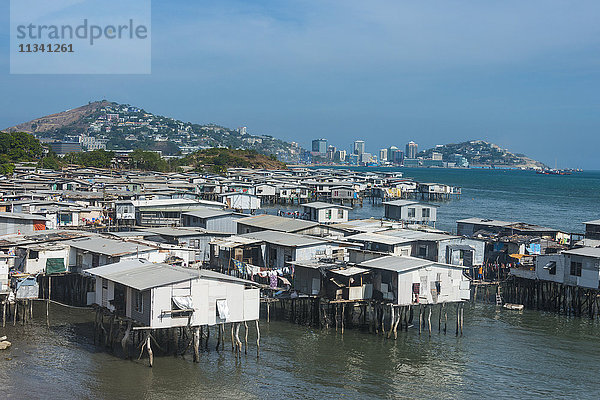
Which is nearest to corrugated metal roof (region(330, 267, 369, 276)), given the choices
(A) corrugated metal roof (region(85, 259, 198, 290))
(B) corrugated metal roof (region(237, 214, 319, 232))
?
(A) corrugated metal roof (region(85, 259, 198, 290))

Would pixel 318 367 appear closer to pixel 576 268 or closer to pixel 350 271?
pixel 350 271

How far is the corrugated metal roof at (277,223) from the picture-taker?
1511 inches

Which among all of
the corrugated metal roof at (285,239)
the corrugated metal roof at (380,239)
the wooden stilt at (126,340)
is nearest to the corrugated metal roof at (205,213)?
the corrugated metal roof at (285,239)

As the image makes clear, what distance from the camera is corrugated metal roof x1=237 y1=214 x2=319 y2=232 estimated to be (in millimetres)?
38372

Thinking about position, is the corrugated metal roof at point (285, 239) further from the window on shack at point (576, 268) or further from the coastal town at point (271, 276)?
the window on shack at point (576, 268)

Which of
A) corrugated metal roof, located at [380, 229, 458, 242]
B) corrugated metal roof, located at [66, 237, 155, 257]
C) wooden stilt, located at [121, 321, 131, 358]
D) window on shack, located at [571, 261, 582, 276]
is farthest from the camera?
corrugated metal roof, located at [380, 229, 458, 242]

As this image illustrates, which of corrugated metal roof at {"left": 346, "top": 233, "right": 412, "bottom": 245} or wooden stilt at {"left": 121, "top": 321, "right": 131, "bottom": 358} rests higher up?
corrugated metal roof at {"left": 346, "top": 233, "right": 412, "bottom": 245}

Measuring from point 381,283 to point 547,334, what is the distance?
832 centimetres

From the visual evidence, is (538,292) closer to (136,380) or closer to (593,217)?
(136,380)

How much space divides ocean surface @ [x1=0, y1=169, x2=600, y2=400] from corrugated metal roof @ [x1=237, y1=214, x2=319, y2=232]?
10568mm

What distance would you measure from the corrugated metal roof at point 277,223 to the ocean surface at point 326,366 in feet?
34.7

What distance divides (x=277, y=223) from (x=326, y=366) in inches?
681

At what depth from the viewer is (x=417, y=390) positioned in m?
21.7

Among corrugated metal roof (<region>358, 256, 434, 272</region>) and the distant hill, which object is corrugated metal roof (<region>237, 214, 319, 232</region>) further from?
the distant hill
